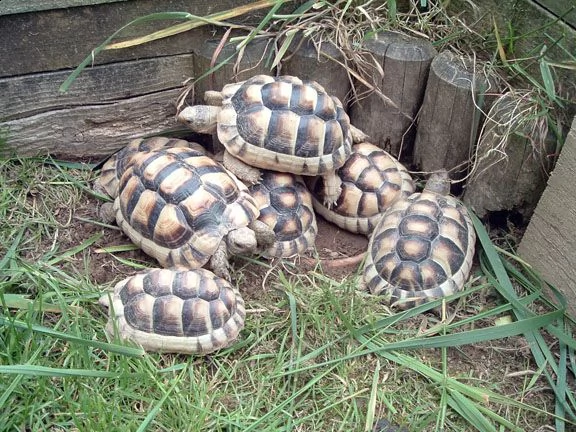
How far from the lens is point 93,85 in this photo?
3.28 meters

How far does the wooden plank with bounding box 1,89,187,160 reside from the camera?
11.0 feet

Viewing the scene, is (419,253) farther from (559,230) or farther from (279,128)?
(279,128)

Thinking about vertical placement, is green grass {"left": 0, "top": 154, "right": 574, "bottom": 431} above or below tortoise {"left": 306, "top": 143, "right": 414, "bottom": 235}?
below

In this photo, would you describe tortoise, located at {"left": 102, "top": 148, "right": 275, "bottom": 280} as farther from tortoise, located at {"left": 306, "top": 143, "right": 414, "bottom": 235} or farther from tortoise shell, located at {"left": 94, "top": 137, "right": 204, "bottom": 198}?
tortoise, located at {"left": 306, "top": 143, "right": 414, "bottom": 235}

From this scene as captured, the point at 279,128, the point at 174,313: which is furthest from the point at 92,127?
the point at 174,313

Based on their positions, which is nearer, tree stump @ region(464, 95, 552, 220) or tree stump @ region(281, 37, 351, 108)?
tree stump @ region(464, 95, 552, 220)

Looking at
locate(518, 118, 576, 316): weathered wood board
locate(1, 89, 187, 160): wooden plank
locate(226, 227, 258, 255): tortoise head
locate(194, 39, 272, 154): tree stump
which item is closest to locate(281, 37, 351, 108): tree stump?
locate(194, 39, 272, 154): tree stump

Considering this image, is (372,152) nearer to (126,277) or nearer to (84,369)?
(126,277)

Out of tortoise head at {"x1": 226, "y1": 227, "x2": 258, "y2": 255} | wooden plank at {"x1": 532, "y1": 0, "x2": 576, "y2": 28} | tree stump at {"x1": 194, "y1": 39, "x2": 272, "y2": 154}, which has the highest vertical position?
wooden plank at {"x1": 532, "y1": 0, "x2": 576, "y2": 28}

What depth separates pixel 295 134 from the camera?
3.08 metres

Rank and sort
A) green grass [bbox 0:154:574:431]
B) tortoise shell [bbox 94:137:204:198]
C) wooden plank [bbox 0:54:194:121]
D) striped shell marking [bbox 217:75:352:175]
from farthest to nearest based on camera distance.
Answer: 1. tortoise shell [bbox 94:137:204:198]
2. wooden plank [bbox 0:54:194:121]
3. striped shell marking [bbox 217:75:352:175]
4. green grass [bbox 0:154:574:431]

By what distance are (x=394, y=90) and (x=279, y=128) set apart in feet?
2.18

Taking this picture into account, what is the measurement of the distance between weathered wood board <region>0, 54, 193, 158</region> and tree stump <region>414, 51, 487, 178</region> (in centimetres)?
122

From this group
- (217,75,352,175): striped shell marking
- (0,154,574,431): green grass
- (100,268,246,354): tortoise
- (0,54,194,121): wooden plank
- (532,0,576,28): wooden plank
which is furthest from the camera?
(0,54,194,121): wooden plank
